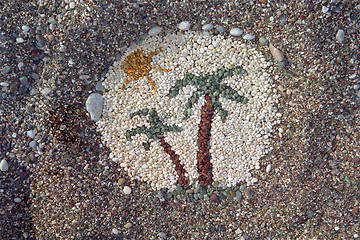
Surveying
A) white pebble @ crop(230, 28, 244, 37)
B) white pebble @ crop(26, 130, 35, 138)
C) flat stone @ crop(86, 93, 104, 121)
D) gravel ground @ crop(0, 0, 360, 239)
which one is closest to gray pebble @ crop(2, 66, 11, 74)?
gravel ground @ crop(0, 0, 360, 239)

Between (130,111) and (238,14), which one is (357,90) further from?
(130,111)

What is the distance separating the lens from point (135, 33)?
1414 mm

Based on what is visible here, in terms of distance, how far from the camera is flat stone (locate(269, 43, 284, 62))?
1.41 meters

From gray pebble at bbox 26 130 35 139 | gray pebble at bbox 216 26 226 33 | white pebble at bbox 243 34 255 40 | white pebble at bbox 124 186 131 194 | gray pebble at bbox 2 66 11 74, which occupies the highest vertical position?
gray pebble at bbox 2 66 11 74

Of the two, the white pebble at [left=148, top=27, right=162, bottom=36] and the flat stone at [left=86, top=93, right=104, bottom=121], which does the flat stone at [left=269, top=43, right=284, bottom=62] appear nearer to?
the white pebble at [left=148, top=27, right=162, bottom=36]

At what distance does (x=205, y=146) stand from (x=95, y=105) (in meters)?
0.60

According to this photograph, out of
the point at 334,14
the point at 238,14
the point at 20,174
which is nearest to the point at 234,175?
the point at 238,14

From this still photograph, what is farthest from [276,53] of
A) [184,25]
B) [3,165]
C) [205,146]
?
[3,165]

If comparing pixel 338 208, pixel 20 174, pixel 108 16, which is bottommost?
pixel 338 208

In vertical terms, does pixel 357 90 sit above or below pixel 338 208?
above

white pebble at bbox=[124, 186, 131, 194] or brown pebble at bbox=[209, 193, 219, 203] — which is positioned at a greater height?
white pebble at bbox=[124, 186, 131, 194]

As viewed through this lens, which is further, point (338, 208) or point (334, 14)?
point (338, 208)

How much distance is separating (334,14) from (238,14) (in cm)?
45

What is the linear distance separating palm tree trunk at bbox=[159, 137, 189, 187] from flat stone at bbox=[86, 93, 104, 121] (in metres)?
0.34
